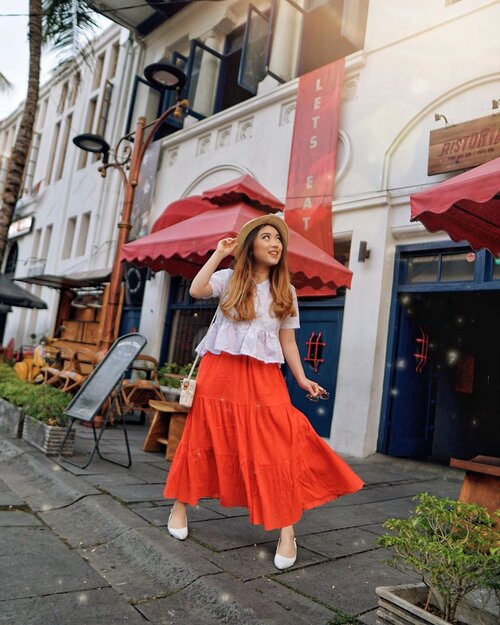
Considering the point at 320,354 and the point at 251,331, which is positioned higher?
the point at 320,354

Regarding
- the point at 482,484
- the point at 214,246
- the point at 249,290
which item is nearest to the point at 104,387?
the point at 214,246

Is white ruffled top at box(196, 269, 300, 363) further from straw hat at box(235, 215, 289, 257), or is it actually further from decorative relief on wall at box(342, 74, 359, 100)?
decorative relief on wall at box(342, 74, 359, 100)

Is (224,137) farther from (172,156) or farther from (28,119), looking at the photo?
(28,119)

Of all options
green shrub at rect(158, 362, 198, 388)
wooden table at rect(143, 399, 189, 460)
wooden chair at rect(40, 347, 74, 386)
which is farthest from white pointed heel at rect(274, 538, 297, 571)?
wooden chair at rect(40, 347, 74, 386)

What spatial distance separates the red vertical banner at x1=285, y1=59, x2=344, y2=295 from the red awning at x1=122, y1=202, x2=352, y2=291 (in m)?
2.14

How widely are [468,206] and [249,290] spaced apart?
1886 mm

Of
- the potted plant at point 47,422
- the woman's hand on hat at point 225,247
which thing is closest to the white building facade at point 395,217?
the potted plant at point 47,422

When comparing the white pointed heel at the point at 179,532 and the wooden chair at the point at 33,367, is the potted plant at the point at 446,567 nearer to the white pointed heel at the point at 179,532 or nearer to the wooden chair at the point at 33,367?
the white pointed heel at the point at 179,532

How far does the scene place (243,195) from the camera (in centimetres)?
581

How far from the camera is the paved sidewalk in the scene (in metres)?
2.36

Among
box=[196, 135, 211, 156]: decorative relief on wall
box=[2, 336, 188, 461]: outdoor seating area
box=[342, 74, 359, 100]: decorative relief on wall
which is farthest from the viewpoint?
box=[196, 135, 211, 156]: decorative relief on wall

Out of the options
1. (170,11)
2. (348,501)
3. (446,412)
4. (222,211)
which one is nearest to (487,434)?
(446,412)

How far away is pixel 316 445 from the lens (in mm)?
3100

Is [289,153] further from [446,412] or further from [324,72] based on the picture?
[446,412]
